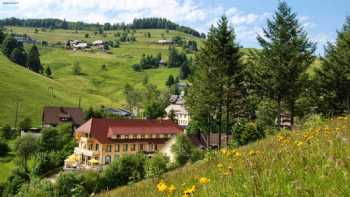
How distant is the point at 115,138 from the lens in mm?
77062

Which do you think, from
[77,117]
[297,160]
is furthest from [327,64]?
[77,117]

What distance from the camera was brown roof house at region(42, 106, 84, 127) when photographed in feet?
362

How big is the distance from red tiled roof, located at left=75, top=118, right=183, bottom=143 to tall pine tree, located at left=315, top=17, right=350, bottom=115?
4121 centimetres

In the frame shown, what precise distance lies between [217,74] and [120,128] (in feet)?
130

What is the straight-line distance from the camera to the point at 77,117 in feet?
371

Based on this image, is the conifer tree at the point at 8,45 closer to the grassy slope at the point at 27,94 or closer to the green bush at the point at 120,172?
the grassy slope at the point at 27,94

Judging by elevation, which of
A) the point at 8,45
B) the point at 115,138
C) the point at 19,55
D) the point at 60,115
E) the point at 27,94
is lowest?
the point at 60,115

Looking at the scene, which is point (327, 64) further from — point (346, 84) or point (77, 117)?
point (77, 117)

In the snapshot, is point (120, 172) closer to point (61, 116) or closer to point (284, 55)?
point (284, 55)

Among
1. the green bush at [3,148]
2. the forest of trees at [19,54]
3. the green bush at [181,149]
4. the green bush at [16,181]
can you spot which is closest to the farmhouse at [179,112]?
the forest of trees at [19,54]

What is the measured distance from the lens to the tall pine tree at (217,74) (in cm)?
4069

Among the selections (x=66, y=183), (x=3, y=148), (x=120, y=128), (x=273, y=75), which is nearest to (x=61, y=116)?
(x=3, y=148)

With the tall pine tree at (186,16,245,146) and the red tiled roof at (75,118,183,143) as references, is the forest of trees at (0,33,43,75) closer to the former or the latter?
the red tiled roof at (75,118,183,143)

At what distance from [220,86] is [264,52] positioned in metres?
5.08
